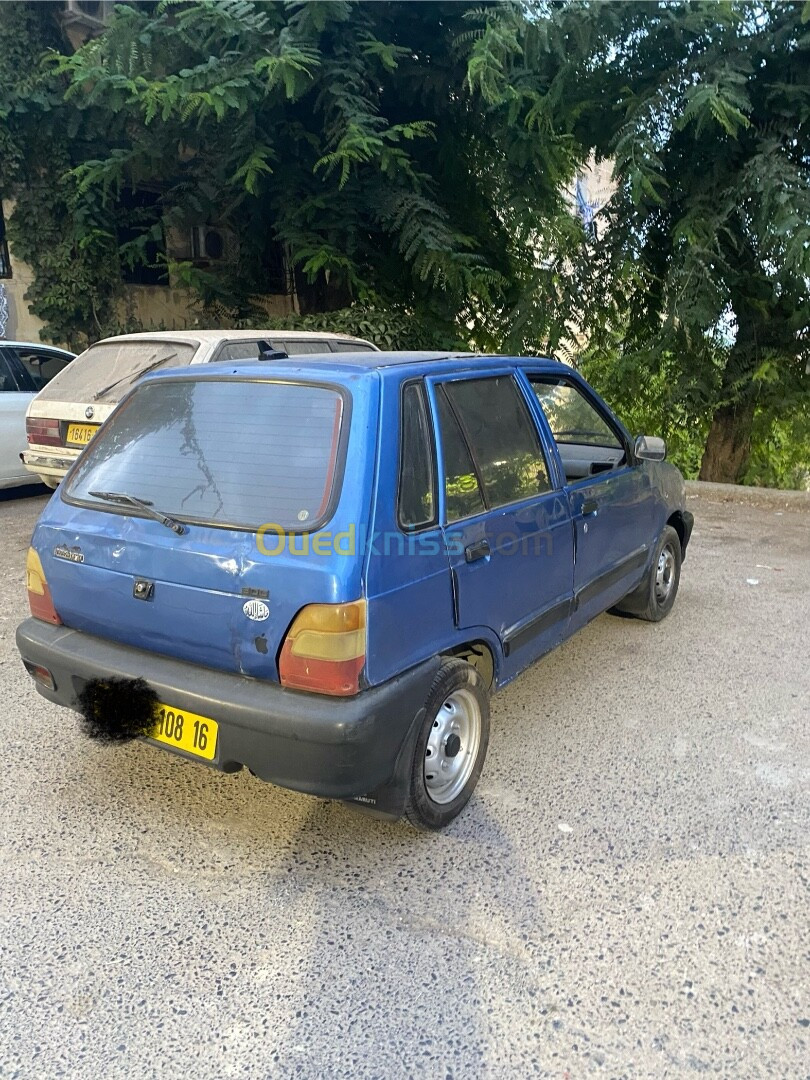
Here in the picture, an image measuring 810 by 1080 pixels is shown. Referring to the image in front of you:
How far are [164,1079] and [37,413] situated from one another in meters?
5.68

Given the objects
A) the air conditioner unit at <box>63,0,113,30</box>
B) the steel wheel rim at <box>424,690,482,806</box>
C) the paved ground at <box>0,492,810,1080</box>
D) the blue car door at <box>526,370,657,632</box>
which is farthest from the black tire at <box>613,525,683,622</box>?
the air conditioner unit at <box>63,0,113,30</box>

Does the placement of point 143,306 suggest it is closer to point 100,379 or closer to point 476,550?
point 100,379

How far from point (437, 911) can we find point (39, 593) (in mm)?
1890

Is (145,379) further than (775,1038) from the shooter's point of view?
Yes

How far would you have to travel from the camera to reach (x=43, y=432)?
21.4 feet

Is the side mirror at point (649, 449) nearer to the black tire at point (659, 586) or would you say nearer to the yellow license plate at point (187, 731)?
the black tire at point (659, 586)

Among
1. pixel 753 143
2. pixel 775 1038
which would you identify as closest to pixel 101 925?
pixel 775 1038

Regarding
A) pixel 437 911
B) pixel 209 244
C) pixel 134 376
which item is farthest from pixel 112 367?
pixel 209 244

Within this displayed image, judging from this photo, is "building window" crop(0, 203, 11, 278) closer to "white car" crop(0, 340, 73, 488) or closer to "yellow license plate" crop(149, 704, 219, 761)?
"white car" crop(0, 340, 73, 488)

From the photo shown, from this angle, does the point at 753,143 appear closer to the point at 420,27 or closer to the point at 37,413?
the point at 420,27

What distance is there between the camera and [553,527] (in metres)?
3.50

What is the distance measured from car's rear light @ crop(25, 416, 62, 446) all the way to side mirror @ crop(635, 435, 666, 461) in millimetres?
4497

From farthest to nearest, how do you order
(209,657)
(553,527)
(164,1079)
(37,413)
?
1. (37,413)
2. (553,527)
3. (209,657)
4. (164,1079)

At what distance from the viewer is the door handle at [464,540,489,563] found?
294cm
